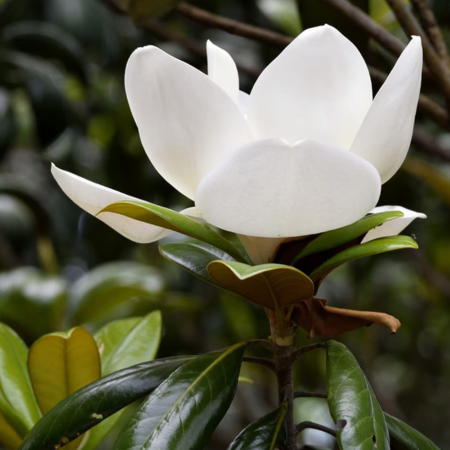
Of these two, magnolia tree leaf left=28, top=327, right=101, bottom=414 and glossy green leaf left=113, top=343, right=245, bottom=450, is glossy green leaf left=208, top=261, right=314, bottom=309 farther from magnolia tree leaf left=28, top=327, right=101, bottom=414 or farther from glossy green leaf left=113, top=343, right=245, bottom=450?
magnolia tree leaf left=28, top=327, right=101, bottom=414

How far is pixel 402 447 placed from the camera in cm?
62

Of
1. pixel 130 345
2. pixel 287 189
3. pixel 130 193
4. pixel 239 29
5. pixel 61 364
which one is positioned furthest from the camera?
pixel 130 193

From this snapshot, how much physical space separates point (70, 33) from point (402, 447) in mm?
1572

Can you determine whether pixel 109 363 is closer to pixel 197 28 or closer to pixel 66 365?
pixel 66 365

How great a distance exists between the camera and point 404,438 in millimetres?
621

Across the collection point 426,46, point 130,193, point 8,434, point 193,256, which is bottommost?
point 130,193

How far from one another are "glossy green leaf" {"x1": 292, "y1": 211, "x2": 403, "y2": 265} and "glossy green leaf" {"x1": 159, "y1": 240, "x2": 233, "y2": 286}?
11 centimetres

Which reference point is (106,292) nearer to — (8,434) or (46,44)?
(46,44)

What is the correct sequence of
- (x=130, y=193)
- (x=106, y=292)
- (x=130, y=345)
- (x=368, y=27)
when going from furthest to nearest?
(x=130, y=193), (x=106, y=292), (x=368, y=27), (x=130, y=345)

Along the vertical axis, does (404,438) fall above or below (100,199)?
below

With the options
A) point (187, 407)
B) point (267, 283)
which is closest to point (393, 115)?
point (267, 283)

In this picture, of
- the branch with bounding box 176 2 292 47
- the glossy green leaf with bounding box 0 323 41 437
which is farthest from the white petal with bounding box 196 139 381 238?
the branch with bounding box 176 2 292 47

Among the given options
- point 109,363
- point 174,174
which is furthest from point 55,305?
point 174,174

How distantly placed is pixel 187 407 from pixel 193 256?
163 mm
